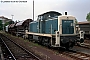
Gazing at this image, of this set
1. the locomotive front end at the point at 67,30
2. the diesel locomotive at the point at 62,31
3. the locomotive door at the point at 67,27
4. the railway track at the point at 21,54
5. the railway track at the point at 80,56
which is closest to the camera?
the railway track at the point at 80,56

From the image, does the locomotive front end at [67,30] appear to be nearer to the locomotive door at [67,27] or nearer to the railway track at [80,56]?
the locomotive door at [67,27]

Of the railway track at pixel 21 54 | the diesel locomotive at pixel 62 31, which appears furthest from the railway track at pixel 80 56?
the railway track at pixel 21 54

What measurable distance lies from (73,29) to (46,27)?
3.48 meters

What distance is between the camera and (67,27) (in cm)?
1491

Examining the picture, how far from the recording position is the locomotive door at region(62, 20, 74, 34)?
14758mm

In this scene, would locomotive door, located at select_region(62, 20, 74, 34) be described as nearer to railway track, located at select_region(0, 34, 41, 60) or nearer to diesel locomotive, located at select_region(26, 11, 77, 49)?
diesel locomotive, located at select_region(26, 11, 77, 49)

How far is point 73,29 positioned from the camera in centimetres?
1504

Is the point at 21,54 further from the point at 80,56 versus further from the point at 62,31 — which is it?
the point at 80,56

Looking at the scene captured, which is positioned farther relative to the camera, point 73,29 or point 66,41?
point 73,29

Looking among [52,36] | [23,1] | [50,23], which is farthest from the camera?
[23,1]

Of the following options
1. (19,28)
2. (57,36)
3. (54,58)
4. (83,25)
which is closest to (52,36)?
(57,36)

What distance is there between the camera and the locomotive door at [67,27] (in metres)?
14.8

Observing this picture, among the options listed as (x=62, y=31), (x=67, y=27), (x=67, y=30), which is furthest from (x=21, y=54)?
(x=67, y=27)

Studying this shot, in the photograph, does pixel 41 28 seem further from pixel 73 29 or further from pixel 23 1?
pixel 23 1
